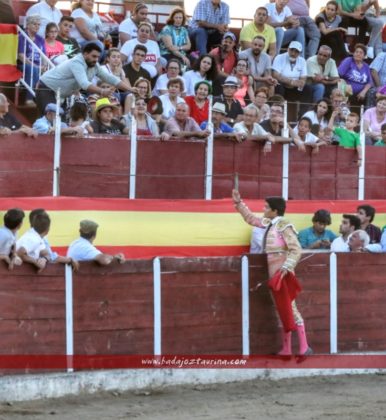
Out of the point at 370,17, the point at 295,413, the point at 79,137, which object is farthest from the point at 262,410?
the point at 370,17

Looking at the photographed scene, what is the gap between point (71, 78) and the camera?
13367 millimetres

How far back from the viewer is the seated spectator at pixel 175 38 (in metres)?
16.0

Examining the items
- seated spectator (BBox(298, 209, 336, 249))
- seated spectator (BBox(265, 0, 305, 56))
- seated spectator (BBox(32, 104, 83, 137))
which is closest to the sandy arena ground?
seated spectator (BBox(298, 209, 336, 249))

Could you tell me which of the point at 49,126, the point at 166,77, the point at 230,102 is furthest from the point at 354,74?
the point at 49,126

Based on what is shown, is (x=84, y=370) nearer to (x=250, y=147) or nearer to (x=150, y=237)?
(x=150, y=237)

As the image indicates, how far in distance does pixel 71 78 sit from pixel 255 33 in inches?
156

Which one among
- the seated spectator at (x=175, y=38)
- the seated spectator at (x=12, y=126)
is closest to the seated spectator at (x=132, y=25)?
the seated spectator at (x=175, y=38)

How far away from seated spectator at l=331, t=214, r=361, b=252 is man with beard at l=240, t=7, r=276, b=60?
3.99 meters

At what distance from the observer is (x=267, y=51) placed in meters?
16.8

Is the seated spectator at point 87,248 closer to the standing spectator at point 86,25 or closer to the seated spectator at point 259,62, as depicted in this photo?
the standing spectator at point 86,25

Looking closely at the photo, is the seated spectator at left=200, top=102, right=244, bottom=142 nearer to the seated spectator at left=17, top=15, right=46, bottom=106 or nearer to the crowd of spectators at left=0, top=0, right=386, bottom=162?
the crowd of spectators at left=0, top=0, right=386, bottom=162

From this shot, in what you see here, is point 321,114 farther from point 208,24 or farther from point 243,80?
point 208,24

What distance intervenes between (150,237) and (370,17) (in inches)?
272

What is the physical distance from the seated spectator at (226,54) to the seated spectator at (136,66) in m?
A: 1.42
